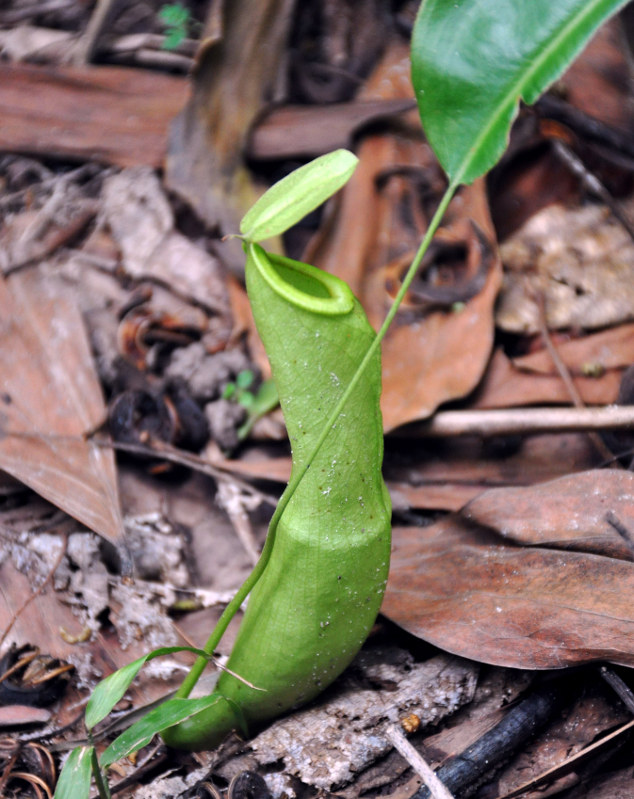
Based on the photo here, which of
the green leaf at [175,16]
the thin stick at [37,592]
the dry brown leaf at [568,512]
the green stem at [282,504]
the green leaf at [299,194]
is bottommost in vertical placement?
the thin stick at [37,592]

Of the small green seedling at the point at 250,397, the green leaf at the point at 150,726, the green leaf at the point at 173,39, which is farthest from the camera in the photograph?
the green leaf at the point at 173,39

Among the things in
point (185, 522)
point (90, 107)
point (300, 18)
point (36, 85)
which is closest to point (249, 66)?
point (300, 18)

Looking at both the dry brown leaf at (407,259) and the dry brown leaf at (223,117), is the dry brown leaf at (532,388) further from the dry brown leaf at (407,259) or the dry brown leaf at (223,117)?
the dry brown leaf at (223,117)

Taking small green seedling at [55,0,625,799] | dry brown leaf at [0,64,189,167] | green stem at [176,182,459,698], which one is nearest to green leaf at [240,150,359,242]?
small green seedling at [55,0,625,799]

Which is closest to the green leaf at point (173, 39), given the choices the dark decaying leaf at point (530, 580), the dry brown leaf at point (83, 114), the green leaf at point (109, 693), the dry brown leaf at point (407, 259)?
the dry brown leaf at point (83, 114)

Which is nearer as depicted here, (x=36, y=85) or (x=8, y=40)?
(x=36, y=85)

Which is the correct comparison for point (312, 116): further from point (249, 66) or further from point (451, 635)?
point (451, 635)

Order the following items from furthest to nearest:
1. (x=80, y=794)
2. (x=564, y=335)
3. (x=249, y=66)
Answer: (x=249, y=66), (x=564, y=335), (x=80, y=794)
